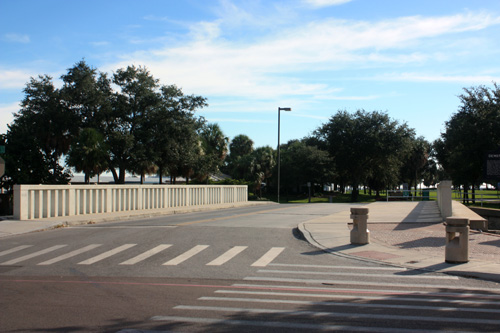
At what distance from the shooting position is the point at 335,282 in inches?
349

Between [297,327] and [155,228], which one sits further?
[155,228]

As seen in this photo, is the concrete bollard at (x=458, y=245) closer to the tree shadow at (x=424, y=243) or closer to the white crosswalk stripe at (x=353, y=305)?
the white crosswalk stripe at (x=353, y=305)

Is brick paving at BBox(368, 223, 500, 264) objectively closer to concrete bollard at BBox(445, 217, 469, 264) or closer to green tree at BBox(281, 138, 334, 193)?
concrete bollard at BBox(445, 217, 469, 264)

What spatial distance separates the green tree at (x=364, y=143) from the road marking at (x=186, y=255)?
5271 centimetres

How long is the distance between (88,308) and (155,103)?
3659cm

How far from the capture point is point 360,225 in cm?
1325

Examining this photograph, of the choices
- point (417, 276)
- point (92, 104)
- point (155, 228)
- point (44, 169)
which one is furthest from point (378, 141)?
point (417, 276)

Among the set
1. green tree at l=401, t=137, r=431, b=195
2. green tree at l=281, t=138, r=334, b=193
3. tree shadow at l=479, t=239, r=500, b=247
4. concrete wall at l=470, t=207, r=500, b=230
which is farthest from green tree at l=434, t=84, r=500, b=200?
green tree at l=401, t=137, r=431, b=195

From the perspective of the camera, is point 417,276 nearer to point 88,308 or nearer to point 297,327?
point 297,327

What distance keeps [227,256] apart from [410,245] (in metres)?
5.21

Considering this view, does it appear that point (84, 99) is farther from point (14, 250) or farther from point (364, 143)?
point (364, 143)

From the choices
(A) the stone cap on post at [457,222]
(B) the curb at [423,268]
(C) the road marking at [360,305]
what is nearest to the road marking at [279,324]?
(C) the road marking at [360,305]

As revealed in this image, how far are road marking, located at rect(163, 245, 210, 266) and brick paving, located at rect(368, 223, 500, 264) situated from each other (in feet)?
17.0

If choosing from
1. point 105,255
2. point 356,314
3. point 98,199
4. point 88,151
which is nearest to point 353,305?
point 356,314
